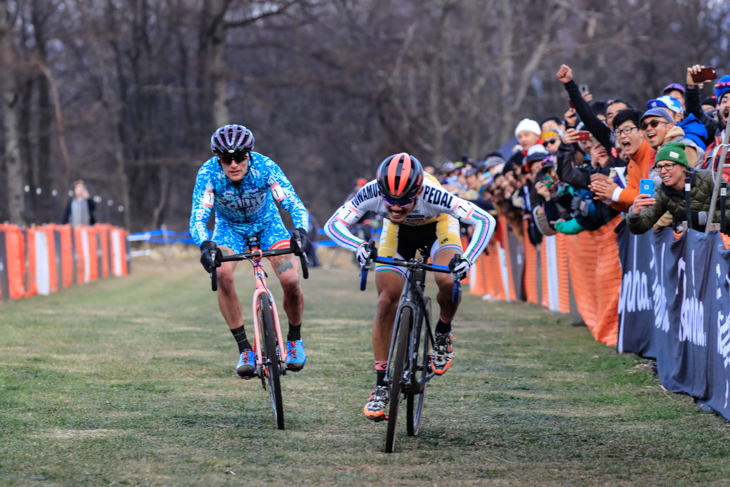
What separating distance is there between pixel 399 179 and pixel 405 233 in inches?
43.8

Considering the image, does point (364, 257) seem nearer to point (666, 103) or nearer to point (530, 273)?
point (666, 103)

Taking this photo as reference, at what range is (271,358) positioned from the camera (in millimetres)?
7168

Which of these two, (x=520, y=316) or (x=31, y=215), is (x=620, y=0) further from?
(x=520, y=316)

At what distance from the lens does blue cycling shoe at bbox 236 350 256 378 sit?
24.8 ft

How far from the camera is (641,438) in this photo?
666 centimetres

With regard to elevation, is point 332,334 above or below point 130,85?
below

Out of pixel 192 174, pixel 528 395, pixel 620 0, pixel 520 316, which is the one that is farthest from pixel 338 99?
pixel 528 395

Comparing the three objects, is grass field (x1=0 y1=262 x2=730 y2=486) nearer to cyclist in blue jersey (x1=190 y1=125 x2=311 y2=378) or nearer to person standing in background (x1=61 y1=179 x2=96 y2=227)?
cyclist in blue jersey (x1=190 y1=125 x2=311 y2=378)

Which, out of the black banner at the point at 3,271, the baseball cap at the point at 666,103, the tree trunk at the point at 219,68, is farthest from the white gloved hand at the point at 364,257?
the tree trunk at the point at 219,68

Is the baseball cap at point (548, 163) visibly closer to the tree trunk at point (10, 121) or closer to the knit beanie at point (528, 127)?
the knit beanie at point (528, 127)

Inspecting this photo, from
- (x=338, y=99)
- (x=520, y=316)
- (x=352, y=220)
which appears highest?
(x=338, y=99)

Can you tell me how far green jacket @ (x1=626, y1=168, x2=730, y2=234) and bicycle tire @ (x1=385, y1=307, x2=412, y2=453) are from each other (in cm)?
293

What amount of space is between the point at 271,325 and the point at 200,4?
3714cm

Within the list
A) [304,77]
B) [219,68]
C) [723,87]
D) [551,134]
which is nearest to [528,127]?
[551,134]
